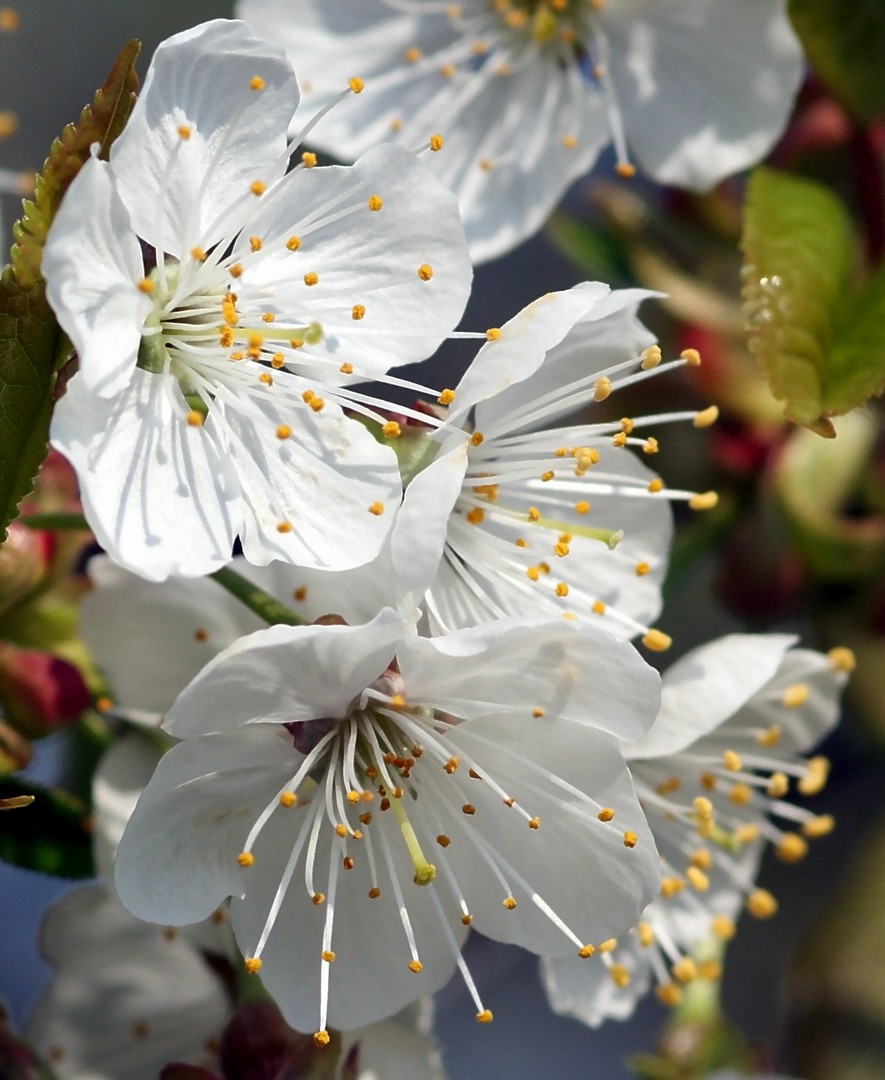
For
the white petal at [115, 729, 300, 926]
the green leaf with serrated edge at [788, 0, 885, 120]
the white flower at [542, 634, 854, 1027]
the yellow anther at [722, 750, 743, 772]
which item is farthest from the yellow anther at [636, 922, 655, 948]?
the green leaf with serrated edge at [788, 0, 885, 120]

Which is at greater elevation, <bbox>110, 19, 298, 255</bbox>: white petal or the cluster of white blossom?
<bbox>110, 19, 298, 255</bbox>: white petal

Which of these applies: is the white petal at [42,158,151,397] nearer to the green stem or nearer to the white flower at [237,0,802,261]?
the green stem

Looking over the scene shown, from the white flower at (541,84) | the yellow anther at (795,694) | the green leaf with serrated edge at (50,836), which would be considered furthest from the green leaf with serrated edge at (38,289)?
the yellow anther at (795,694)

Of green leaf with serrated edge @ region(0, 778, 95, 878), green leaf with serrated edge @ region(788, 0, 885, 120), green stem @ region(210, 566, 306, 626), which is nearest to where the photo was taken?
green stem @ region(210, 566, 306, 626)

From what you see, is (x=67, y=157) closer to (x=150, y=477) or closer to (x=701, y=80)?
(x=150, y=477)

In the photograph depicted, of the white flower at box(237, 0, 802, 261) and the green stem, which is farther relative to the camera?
the white flower at box(237, 0, 802, 261)

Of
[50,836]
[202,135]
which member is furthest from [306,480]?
[50,836]
